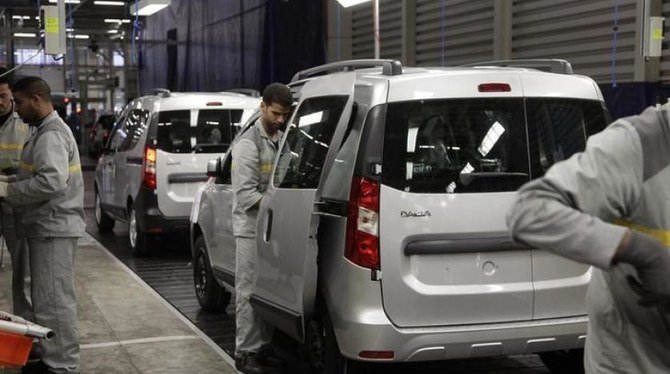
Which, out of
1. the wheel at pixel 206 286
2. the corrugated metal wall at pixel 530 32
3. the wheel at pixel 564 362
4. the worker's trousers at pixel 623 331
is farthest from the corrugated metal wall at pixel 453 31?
the worker's trousers at pixel 623 331

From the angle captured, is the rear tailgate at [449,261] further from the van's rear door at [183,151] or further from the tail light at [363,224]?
the van's rear door at [183,151]

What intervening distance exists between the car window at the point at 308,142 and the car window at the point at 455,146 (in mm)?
508

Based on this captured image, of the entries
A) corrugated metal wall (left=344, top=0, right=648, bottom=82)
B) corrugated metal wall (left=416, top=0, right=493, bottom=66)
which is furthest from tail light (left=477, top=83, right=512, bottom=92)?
corrugated metal wall (left=416, top=0, right=493, bottom=66)

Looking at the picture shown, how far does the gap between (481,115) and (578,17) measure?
226 inches

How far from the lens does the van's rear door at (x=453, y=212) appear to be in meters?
4.12

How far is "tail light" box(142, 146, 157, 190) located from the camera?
9.93 m

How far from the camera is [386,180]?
4.14 m

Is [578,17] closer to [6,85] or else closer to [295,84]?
[295,84]

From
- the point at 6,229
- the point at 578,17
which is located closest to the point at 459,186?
the point at 6,229

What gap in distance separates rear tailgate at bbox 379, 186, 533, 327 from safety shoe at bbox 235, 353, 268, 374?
1497 mm

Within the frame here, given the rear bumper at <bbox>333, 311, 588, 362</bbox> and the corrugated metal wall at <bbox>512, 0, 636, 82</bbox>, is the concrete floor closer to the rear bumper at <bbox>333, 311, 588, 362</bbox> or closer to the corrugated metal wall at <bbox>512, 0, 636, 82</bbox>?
the rear bumper at <bbox>333, 311, 588, 362</bbox>

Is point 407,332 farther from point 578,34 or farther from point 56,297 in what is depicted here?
point 578,34

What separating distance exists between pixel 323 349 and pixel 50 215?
1.89 metres

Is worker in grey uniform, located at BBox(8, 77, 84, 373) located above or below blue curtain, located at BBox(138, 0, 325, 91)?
below
